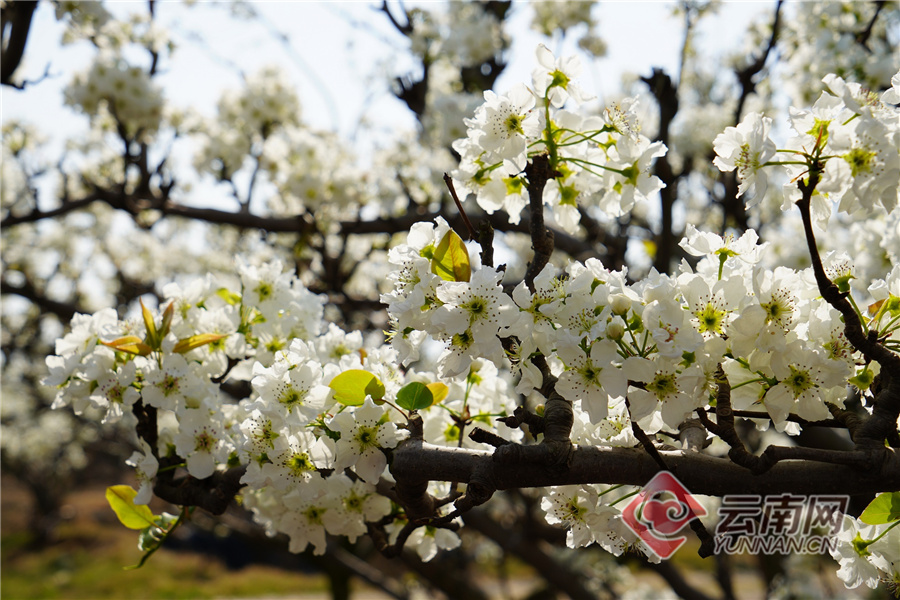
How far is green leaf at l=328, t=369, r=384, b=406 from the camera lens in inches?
48.9

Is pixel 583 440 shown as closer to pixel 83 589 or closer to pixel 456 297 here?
pixel 456 297

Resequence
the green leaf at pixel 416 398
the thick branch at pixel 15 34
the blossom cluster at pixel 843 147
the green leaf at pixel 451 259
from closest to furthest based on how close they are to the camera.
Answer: the blossom cluster at pixel 843 147 → the green leaf at pixel 451 259 → the green leaf at pixel 416 398 → the thick branch at pixel 15 34

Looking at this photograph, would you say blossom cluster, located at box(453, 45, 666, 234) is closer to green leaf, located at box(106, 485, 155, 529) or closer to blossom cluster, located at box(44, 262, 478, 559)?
blossom cluster, located at box(44, 262, 478, 559)

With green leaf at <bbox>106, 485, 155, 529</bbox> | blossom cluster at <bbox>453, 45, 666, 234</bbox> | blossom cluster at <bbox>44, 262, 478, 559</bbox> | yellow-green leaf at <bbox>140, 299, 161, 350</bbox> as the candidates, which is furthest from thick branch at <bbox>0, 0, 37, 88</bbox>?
blossom cluster at <bbox>453, 45, 666, 234</bbox>

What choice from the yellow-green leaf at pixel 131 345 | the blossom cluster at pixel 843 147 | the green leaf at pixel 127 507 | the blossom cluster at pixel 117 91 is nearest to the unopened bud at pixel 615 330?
the blossom cluster at pixel 843 147

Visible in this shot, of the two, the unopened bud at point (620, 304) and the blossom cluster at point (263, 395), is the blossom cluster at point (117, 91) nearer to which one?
the blossom cluster at point (263, 395)

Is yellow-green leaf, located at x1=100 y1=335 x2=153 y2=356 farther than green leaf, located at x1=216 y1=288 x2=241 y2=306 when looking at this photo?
No

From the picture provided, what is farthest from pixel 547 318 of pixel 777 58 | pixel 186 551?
pixel 186 551

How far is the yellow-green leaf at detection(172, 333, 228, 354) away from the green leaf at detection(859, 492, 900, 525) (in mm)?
1510

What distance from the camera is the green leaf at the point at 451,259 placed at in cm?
116

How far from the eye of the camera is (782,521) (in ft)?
4.52

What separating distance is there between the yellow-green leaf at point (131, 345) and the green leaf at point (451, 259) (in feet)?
2.90

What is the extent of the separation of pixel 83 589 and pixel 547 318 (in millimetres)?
17298

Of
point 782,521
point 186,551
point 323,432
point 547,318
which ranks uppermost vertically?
point 547,318
